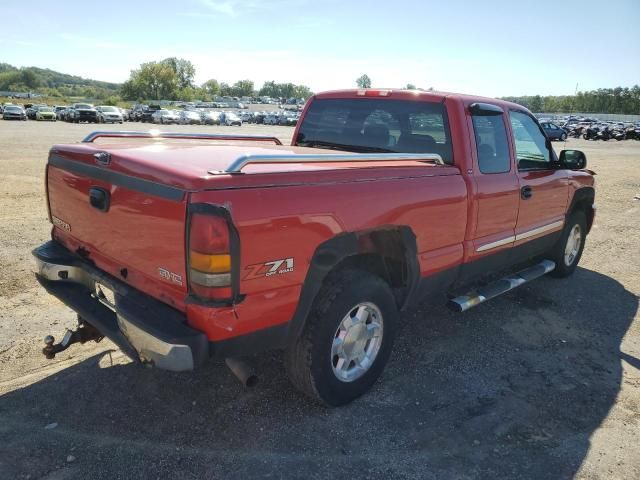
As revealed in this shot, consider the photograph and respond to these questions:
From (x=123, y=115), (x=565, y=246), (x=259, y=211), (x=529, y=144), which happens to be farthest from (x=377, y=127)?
(x=123, y=115)

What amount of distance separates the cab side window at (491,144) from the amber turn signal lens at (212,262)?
7.76 ft

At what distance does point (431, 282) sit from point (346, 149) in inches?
55.6

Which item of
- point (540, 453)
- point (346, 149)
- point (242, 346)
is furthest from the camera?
point (346, 149)

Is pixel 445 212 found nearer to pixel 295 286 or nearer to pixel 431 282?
pixel 431 282

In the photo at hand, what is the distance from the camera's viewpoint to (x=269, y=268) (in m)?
2.41

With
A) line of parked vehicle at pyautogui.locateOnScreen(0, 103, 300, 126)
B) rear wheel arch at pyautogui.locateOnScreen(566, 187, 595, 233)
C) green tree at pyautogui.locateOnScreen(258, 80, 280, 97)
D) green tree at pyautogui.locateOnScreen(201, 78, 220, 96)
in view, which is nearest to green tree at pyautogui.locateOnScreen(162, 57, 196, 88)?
green tree at pyautogui.locateOnScreen(201, 78, 220, 96)

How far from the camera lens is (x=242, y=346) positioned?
246 cm

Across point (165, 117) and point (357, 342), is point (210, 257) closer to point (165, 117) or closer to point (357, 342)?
point (357, 342)

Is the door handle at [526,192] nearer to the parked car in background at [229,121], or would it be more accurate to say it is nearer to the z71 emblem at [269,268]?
the z71 emblem at [269,268]

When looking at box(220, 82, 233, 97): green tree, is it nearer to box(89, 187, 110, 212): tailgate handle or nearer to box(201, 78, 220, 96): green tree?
box(201, 78, 220, 96): green tree

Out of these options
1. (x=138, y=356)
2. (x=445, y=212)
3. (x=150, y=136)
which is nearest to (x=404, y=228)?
(x=445, y=212)

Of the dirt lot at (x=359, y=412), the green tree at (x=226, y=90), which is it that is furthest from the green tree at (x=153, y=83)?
the dirt lot at (x=359, y=412)

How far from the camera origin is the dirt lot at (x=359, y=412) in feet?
8.71

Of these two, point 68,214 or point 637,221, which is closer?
point 68,214
